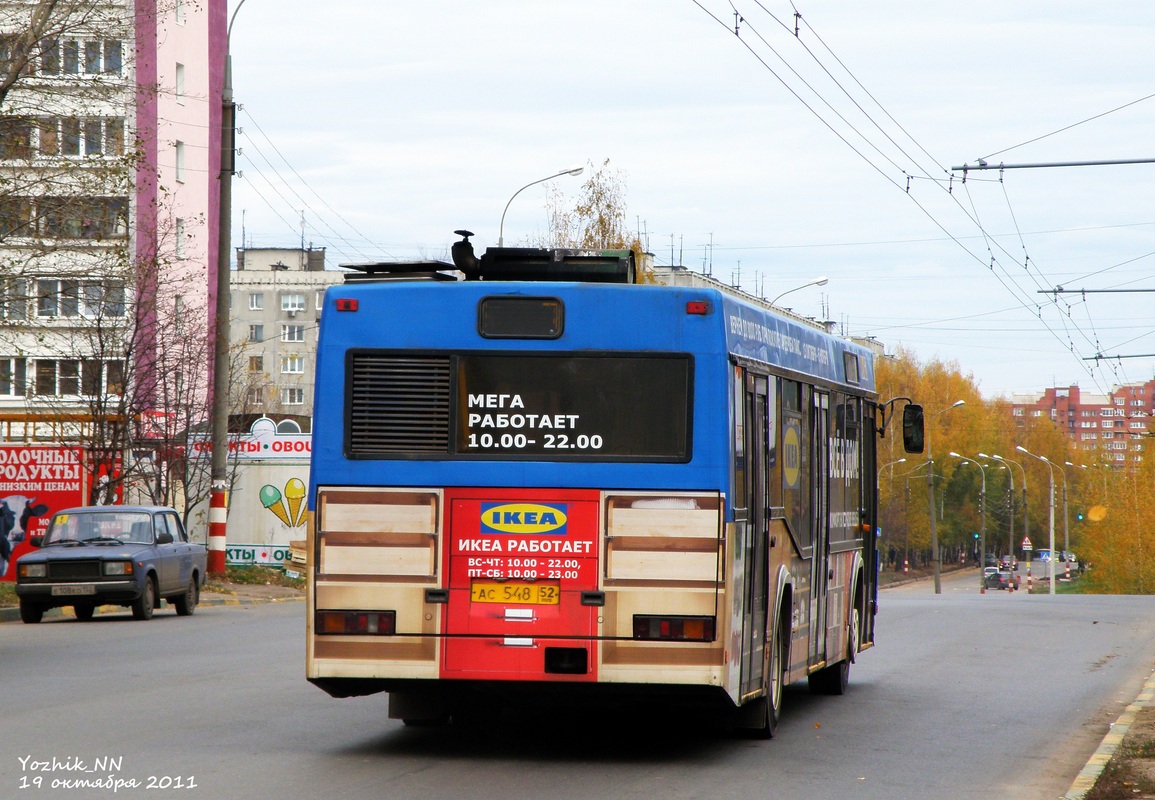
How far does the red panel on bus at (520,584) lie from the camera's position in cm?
1000

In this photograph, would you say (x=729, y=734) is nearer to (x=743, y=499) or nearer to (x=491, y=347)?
(x=743, y=499)

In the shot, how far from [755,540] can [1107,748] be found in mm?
2871

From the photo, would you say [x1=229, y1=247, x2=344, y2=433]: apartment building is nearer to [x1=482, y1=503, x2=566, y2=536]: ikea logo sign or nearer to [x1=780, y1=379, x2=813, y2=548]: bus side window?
[x1=780, y1=379, x2=813, y2=548]: bus side window

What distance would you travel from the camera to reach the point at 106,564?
2391 cm

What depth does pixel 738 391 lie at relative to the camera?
10.6 m

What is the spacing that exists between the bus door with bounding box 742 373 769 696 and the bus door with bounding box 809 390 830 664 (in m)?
2.00

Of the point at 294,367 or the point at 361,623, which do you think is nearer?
the point at 361,623

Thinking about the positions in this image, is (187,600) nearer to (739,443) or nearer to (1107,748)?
(739,443)

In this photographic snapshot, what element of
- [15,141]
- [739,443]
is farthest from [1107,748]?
[15,141]

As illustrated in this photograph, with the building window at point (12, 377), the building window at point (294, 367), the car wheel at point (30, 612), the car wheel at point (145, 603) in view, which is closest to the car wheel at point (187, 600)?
the car wheel at point (145, 603)

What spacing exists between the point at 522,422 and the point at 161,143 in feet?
200

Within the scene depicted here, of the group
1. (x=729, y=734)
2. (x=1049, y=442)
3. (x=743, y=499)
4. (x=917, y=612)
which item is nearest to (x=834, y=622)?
(x=729, y=734)

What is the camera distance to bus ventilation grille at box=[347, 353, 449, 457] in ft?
33.7

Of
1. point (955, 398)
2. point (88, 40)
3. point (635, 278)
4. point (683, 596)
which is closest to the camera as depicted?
point (683, 596)
